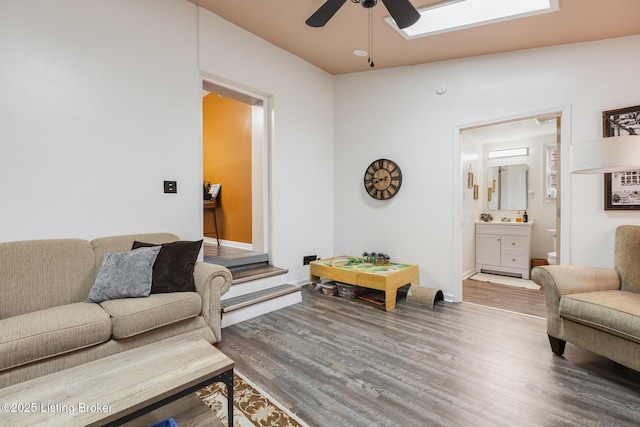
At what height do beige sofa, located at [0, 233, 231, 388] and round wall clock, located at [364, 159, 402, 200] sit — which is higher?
round wall clock, located at [364, 159, 402, 200]

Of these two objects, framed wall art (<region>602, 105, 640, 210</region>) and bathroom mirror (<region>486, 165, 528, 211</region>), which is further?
bathroom mirror (<region>486, 165, 528, 211</region>)

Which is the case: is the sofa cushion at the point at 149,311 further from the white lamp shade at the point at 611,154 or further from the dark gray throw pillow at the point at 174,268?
the white lamp shade at the point at 611,154

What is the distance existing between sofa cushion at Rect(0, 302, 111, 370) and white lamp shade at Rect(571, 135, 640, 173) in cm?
339

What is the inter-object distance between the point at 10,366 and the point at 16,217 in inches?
44.2

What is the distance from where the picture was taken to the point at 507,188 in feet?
18.2

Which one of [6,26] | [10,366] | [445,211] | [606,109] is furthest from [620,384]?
[6,26]

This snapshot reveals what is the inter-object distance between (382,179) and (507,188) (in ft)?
9.67

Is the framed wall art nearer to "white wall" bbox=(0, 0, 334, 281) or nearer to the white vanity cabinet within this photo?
the white vanity cabinet

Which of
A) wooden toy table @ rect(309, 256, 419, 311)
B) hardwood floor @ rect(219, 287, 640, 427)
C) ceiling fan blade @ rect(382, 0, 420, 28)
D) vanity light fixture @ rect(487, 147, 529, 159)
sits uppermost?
ceiling fan blade @ rect(382, 0, 420, 28)

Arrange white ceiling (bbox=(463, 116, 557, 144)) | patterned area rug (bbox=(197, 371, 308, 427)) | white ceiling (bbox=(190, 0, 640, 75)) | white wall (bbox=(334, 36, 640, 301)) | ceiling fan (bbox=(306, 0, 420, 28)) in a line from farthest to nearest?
1. white ceiling (bbox=(463, 116, 557, 144))
2. white wall (bbox=(334, 36, 640, 301))
3. white ceiling (bbox=(190, 0, 640, 75))
4. ceiling fan (bbox=(306, 0, 420, 28))
5. patterned area rug (bbox=(197, 371, 308, 427))

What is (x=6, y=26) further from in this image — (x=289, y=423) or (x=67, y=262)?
(x=289, y=423)

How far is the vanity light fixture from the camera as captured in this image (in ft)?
17.5

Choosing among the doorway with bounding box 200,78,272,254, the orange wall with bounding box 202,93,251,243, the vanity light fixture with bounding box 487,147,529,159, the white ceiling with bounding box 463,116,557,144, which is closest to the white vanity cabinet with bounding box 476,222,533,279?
the vanity light fixture with bounding box 487,147,529,159

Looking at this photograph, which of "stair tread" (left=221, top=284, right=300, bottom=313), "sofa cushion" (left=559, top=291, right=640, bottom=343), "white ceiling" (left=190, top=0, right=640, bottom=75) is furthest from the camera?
"stair tread" (left=221, top=284, right=300, bottom=313)
